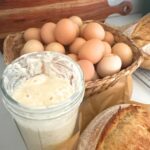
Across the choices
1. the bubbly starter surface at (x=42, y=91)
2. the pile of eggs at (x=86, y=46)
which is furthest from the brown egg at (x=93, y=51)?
the bubbly starter surface at (x=42, y=91)

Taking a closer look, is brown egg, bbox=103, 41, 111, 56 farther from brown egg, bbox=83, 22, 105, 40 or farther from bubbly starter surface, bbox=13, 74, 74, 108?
bubbly starter surface, bbox=13, 74, 74, 108

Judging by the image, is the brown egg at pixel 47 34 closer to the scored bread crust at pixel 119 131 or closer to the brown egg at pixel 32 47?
the brown egg at pixel 32 47

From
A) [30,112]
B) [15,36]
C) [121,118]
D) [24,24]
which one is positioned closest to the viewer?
[30,112]

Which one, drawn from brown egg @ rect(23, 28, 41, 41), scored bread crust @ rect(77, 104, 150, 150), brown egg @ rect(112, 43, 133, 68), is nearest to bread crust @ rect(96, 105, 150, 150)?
scored bread crust @ rect(77, 104, 150, 150)

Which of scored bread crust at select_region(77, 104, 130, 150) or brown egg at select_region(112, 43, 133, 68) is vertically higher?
brown egg at select_region(112, 43, 133, 68)

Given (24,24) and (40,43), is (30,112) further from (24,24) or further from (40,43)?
(24,24)

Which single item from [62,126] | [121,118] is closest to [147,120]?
[121,118]

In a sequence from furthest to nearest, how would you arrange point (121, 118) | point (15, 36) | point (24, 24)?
1. point (24, 24)
2. point (15, 36)
3. point (121, 118)
